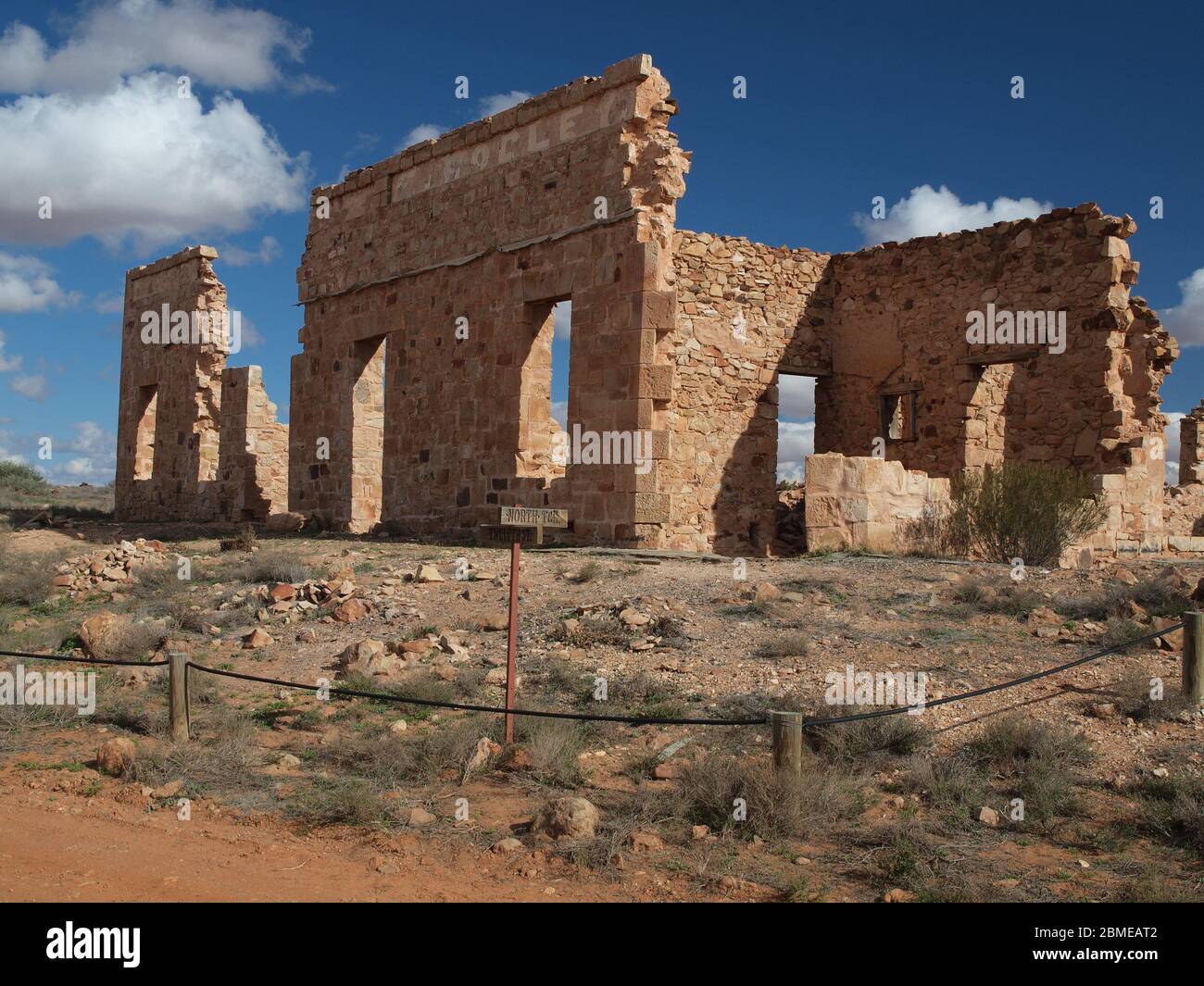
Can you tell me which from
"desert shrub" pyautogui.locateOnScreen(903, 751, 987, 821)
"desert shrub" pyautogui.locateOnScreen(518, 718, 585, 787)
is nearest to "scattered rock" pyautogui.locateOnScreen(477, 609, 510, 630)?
"desert shrub" pyautogui.locateOnScreen(518, 718, 585, 787)

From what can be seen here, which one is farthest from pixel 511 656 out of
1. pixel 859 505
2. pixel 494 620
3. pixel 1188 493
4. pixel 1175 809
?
pixel 1188 493

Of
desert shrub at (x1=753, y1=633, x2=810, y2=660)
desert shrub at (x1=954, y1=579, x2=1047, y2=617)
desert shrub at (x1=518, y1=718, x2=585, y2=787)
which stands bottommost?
desert shrub at (x1=518, y1=718, x2=585, y2=787)

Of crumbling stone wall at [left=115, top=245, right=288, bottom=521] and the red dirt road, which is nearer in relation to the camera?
the red dirt road

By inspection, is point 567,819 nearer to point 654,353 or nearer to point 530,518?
point 530,518

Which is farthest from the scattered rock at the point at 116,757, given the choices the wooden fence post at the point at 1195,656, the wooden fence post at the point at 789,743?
the wooden fence post at the point at 1195,656

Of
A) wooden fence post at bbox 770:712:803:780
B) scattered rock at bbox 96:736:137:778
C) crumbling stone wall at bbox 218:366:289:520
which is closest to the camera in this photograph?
wooden fence post at bbox 770:712:803:780

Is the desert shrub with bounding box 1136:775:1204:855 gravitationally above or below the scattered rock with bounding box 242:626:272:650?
below

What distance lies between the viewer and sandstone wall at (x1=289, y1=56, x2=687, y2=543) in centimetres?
1323

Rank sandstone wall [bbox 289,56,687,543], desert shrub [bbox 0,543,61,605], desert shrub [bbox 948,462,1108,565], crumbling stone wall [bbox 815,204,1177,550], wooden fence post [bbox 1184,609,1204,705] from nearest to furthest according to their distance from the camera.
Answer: wooden fence post [bbox 1184,609,1204,705] < desert shrub [bbox 0,543,61,605] < desert shrub [bbox 948,462,1108,565] < sandstone wall [bbox 289,56,687,543] < crumbling stone wall [bbox 815,204,1177,550]

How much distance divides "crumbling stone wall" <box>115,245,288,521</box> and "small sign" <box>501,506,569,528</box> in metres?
14.7

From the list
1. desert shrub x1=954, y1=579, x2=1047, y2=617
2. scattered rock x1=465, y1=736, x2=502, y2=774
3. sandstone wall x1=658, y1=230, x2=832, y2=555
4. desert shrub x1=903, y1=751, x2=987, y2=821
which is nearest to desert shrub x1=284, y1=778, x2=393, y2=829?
scattered rock x1=465, y1=736, x2=502, y2=774

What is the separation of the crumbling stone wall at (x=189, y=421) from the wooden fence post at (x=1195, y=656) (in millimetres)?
17001

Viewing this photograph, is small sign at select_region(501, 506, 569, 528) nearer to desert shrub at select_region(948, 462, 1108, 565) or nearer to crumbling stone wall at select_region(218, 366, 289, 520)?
desert shrub at select_region(948, 462, 1108, 565)

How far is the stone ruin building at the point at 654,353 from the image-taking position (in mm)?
13242
